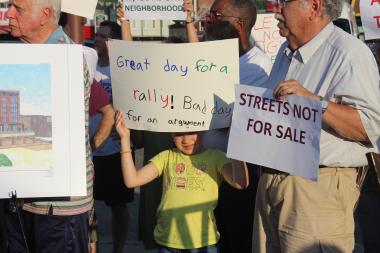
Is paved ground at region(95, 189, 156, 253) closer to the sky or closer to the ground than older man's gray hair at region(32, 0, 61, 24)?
closer to the ground

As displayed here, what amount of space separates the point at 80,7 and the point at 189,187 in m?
1.54

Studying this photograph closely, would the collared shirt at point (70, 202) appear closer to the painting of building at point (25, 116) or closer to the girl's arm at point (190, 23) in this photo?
the painting of building at point (25, 116)

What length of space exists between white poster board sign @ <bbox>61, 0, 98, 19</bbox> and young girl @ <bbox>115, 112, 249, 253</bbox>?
112cm

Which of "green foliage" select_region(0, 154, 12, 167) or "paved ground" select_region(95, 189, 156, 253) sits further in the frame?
"paved ground" select_region(95, 189, 156, 253)

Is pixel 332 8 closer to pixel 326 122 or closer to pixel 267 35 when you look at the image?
pixel 326 122

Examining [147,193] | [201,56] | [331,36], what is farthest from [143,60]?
[147,193]

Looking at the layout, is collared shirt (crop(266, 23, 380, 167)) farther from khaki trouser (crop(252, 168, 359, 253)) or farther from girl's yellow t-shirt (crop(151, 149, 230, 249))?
girl's yellow t-shirt (crop(151, 149, 230, 249))

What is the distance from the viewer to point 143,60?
4.01 meters

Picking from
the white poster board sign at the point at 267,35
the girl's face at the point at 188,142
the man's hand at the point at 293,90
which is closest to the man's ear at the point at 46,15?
the girl's face at the point at 188,142

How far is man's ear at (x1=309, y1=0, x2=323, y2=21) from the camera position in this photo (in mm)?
3602

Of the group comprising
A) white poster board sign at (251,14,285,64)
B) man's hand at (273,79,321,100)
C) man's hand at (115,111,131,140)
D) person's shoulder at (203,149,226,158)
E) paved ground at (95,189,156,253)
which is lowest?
paved ground at (95,189,156,253)

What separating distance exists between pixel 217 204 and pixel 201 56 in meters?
1.03

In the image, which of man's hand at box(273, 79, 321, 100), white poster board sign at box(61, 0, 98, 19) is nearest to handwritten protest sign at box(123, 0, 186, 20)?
white poster board sign at box(61, 0, 98, 19)

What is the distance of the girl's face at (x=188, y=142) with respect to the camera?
4152 mm
